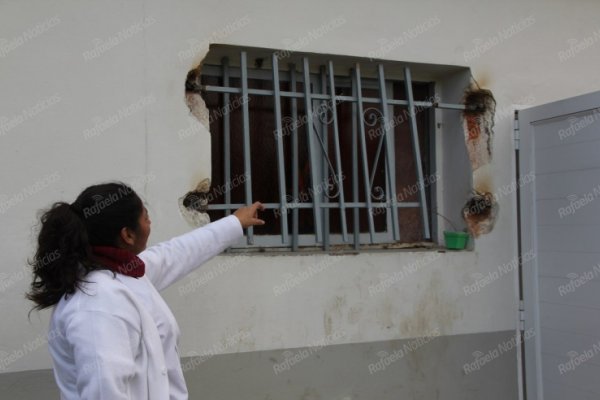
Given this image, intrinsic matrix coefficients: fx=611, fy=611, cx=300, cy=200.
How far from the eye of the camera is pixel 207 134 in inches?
130

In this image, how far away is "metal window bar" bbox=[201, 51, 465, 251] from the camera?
11.2 ft

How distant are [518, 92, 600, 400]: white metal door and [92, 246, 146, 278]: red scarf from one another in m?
2.68

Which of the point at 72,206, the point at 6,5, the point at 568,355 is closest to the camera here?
the point at 72,206

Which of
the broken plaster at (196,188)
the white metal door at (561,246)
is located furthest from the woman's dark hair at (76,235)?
the white metal door at (561,246)

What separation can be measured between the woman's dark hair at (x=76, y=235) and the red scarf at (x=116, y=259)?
0.07 feet

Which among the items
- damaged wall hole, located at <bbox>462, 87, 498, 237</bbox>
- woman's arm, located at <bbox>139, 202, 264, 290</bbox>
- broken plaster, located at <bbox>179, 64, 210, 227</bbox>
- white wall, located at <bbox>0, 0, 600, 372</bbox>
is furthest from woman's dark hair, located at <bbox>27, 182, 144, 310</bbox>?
damaged wall hole, located at <bbox>462, 87, 498, 237</bbox>

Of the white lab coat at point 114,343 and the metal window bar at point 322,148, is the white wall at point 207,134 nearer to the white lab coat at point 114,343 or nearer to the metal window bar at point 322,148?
the metal window bar at point 322,148

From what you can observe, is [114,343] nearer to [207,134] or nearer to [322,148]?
[207,134]

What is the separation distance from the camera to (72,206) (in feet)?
6.30

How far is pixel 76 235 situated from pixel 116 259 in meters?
0.14

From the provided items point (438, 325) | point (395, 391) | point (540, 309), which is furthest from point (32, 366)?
point (540, 309)

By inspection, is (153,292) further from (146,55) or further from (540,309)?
(540,309)

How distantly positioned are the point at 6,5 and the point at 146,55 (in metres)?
0.68

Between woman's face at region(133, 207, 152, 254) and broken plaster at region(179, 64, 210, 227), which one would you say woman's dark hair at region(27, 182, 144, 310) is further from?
broken plaster at region(179, 64, 210, 227)
